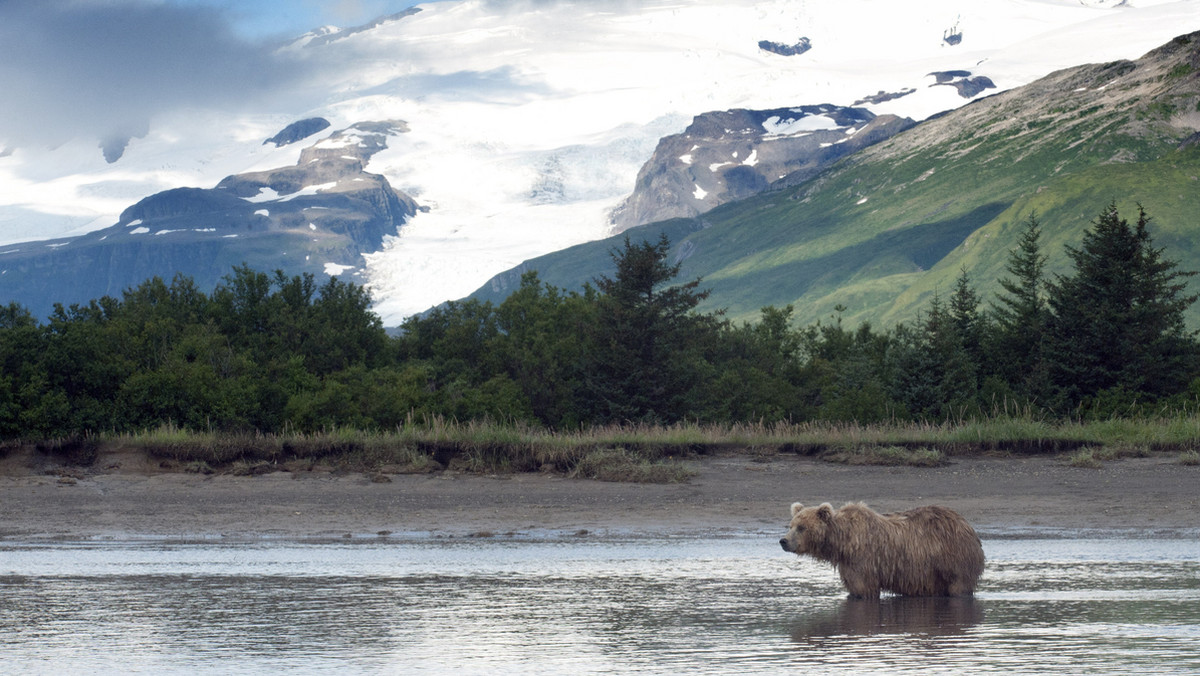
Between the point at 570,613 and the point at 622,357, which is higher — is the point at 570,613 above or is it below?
below

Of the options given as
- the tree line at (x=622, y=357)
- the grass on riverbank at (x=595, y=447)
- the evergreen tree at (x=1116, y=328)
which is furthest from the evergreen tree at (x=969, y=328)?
the grass on riverbank at (x=595, y=447)

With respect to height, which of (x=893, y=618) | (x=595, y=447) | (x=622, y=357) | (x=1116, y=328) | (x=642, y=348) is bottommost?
(x=893, y=618)

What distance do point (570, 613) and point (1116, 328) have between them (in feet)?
105

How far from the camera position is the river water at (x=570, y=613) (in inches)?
371

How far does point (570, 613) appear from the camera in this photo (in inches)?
451

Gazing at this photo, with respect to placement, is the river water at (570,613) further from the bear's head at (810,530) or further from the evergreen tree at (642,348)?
the evergreen tree at (642,348)

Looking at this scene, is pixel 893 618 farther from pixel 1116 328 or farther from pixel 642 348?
pixel 1116 328

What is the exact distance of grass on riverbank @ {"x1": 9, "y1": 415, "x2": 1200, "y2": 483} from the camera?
75.2ft

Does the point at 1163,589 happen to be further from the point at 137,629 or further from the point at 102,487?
the point at 102,487

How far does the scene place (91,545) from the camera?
16750mm

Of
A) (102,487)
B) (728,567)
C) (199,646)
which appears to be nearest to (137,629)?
(199,646)

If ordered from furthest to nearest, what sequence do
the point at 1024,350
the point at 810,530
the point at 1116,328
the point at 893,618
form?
the point at 1024,350, the point at 1116,328, the point at 810,530, the point at 893,618

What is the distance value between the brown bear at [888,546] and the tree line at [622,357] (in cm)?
1850

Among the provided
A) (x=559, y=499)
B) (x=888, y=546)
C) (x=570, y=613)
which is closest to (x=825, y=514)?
(x=888, y=546)
